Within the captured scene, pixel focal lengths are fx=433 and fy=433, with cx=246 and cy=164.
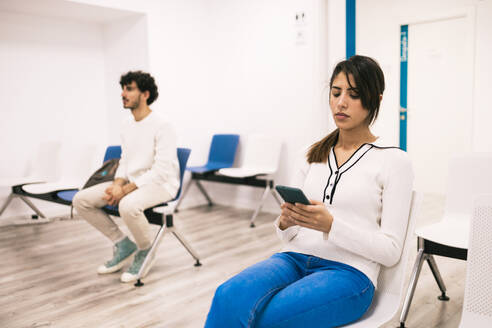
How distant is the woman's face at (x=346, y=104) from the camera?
1469mm

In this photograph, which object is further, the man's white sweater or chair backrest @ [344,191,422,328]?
the man's white sweater

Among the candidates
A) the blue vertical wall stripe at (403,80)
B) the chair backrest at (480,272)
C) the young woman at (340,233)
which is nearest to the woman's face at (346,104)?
the young woman at (340,233)

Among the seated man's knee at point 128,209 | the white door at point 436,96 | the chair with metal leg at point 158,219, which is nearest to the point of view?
the seated man's knee at point 128,209

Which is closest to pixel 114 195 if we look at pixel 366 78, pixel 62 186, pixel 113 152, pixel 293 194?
pixel 113 152

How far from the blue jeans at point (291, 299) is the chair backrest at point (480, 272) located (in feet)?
0.93

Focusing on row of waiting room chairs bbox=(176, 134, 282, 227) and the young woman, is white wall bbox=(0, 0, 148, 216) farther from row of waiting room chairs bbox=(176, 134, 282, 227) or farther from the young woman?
the young woman

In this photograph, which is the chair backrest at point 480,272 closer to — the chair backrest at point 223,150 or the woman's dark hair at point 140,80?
the woman's dark hair at point 140,80

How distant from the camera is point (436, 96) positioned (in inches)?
231

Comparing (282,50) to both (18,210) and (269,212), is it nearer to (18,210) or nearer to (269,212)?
(269,212)

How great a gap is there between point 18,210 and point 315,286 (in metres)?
4.58

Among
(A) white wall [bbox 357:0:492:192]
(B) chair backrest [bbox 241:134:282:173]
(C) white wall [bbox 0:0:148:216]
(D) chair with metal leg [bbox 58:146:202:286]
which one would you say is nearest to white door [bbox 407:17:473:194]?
(A) white wall [bbox 357:0:492:192]

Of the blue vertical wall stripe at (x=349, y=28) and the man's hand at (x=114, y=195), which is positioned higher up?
the blue vertical wall stripe at (x=349, y=28)

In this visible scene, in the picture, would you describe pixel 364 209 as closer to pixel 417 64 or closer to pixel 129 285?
pixel 129 285

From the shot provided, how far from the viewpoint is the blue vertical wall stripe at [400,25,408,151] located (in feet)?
19.9
